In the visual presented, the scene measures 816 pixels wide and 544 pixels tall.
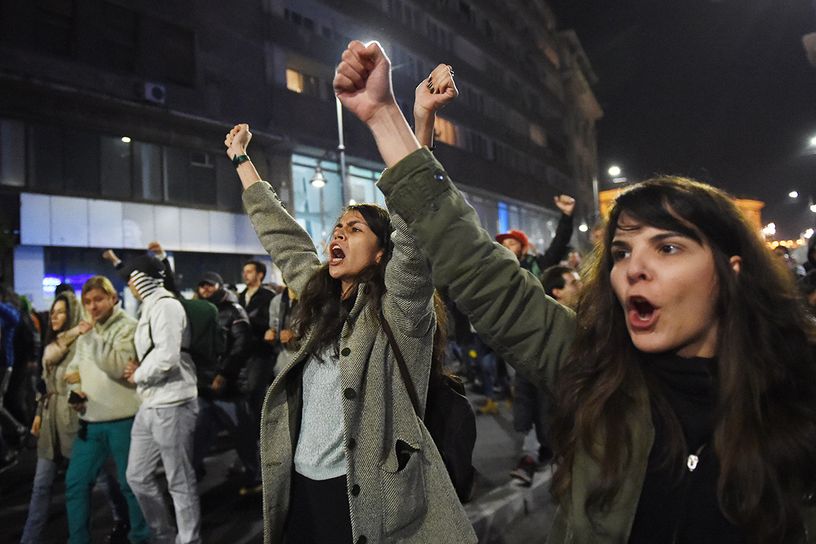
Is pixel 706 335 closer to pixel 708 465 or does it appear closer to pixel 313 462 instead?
pixel 708 465

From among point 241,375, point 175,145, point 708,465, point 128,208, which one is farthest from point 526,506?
point 175,145

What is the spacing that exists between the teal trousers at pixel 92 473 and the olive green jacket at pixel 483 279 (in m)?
3.78

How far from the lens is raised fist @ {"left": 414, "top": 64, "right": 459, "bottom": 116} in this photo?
1.55 meters

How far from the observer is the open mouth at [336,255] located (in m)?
2.55

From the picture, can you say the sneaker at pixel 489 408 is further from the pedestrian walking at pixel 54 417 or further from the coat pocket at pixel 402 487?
the coat pocket at pixel 402 487

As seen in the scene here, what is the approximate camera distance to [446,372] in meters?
2.69

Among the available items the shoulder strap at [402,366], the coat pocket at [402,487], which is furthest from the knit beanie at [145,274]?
the coat pocket at [402,487]

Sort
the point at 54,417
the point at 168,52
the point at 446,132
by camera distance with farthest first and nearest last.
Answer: the point at 446,132
the point at 168,52
the point at 54,417

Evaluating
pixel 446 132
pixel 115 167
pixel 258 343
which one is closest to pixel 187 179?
pixel 115 167

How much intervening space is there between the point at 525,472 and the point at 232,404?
3132mm

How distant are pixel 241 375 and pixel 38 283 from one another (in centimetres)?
1245

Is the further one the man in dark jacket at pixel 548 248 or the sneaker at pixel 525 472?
the man in dark jacket at pixel 548 248

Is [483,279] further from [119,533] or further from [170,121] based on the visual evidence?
[170,121]

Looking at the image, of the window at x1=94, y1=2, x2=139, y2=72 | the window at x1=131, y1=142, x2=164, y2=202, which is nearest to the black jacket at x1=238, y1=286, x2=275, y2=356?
the window at x1=131, y1=142, x2=164, y2=202
